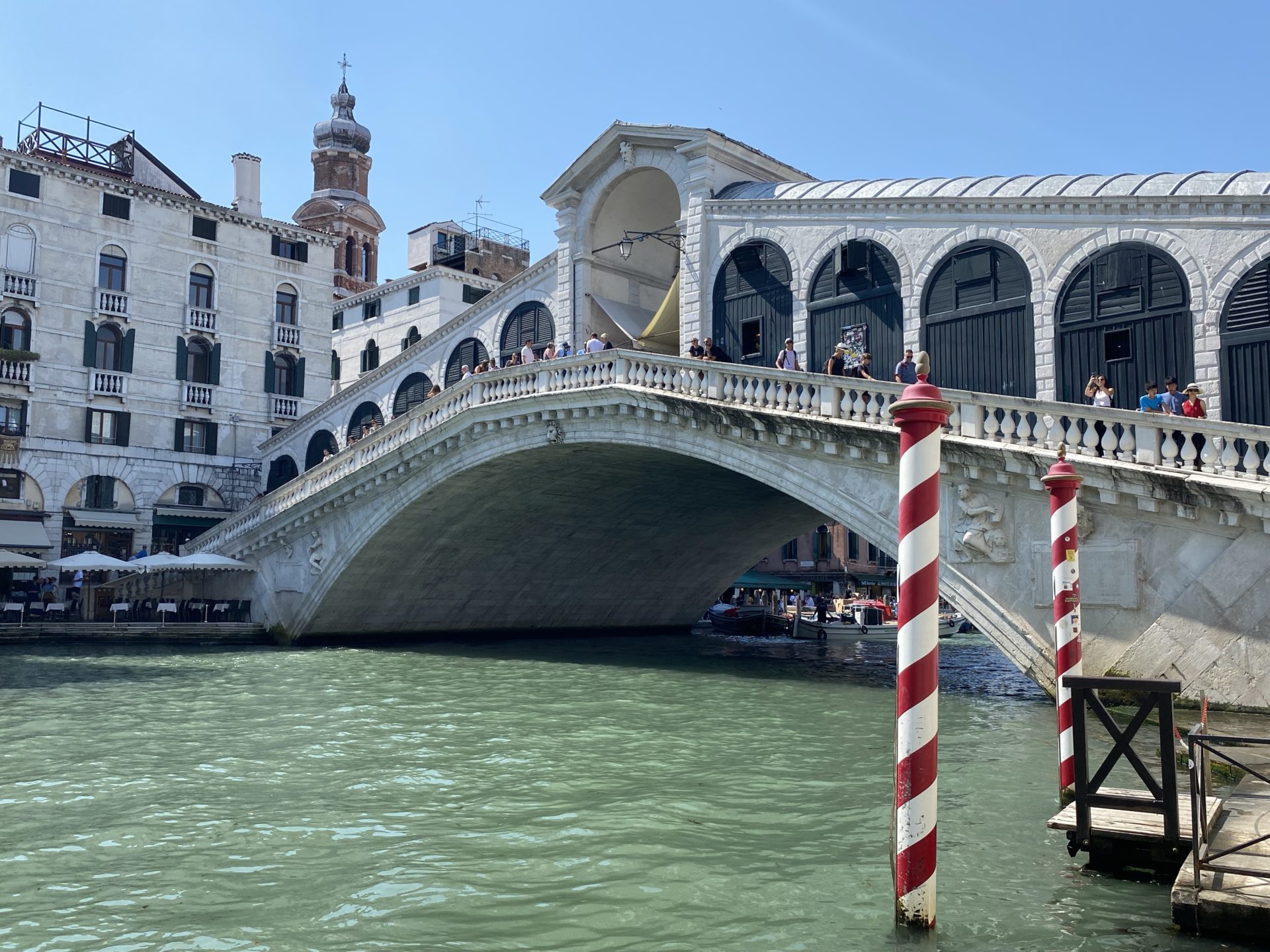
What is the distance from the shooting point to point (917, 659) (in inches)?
190

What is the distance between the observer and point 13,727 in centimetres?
1089

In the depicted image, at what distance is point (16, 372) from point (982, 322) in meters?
21.8

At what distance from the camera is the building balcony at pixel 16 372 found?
84.0 ft

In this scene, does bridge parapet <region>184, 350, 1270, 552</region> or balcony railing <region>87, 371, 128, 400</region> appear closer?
bridge parapet <region>184, 350, 1270, 552</region>

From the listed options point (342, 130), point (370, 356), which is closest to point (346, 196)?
point (342, 130)

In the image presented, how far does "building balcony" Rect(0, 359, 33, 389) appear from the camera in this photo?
84.0ft

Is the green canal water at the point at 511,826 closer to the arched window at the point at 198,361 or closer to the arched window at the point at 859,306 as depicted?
the arched window at the point at 859,306

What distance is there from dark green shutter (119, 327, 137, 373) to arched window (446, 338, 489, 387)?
8065mm

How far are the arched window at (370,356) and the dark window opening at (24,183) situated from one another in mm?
10559

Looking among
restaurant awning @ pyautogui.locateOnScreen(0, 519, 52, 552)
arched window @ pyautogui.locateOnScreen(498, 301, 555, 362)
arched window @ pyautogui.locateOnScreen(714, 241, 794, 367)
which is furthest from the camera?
restaurant awning @ pyautogui.locateOnScreen(0, 519, 52, 552)

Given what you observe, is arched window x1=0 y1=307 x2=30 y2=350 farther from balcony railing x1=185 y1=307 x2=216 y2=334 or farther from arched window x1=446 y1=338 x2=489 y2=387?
arched window x1=446 y1=338 x2=489 y2=387

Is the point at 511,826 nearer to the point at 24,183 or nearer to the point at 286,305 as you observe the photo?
the point at 24,183

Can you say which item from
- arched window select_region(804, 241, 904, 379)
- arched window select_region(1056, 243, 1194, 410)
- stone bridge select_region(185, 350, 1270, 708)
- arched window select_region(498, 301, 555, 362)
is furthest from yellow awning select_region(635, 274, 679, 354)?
arched window select_region(1056, 243, 1194, 410)

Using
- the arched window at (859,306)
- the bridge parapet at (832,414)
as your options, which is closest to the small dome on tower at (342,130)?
the bridge parapet at (832,414)
